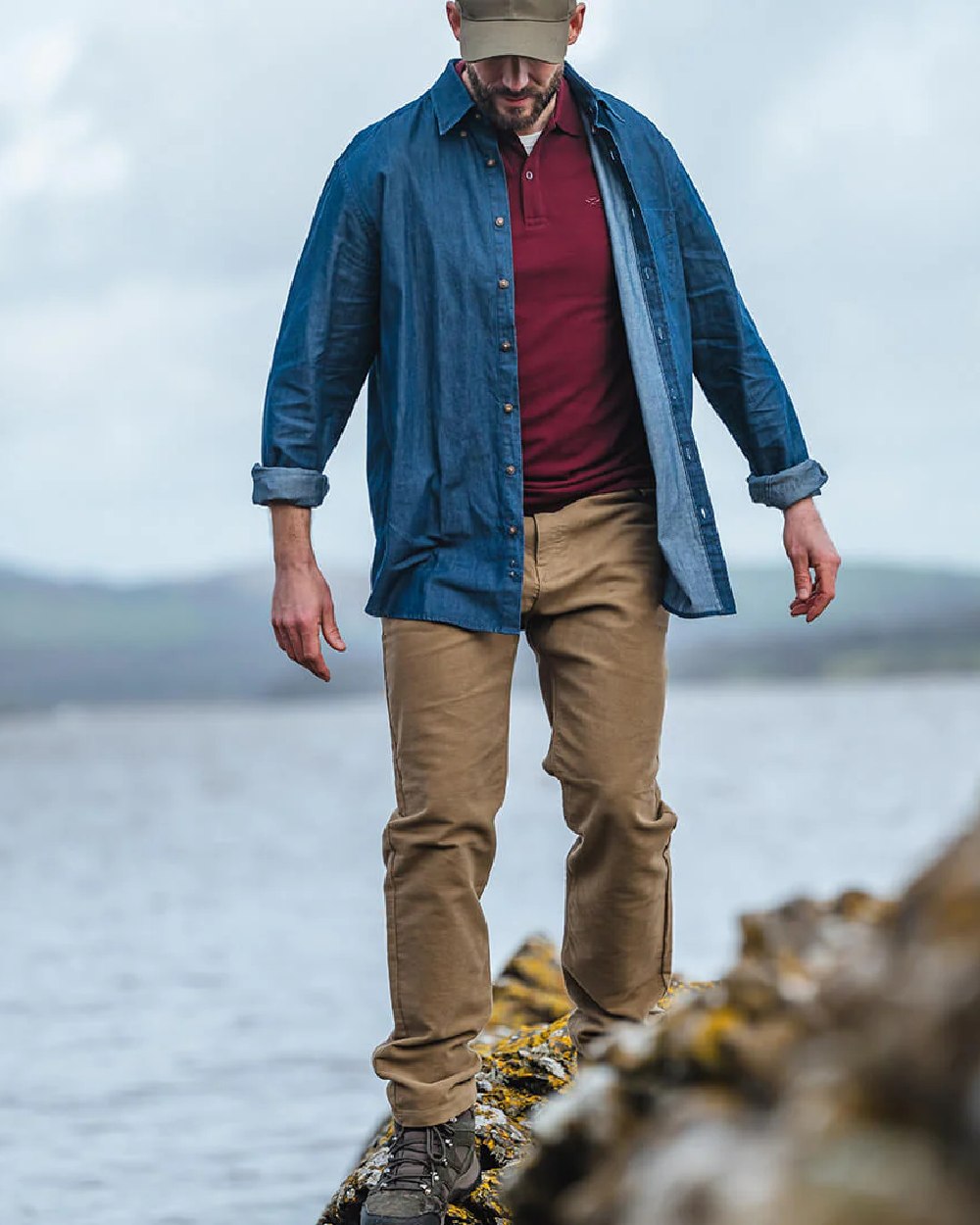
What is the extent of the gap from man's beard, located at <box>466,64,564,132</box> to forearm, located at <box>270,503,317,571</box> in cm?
92

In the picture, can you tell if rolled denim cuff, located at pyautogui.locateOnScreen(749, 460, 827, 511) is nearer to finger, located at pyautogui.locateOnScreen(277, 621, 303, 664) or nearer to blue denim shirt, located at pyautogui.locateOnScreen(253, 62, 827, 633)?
blue denim shirt, located at pyautogui.locateOnScreen(253, 62, 827, 633)

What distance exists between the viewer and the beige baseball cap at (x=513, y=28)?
12.5 ft

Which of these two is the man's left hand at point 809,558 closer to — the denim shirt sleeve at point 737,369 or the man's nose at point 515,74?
the denim shirt sleeve at point 737,369

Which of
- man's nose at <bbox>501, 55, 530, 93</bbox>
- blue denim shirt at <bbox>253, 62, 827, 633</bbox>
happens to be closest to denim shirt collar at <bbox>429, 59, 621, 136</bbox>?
blue denim shirt at <bbox>253, 62, 827, 633</bbox>

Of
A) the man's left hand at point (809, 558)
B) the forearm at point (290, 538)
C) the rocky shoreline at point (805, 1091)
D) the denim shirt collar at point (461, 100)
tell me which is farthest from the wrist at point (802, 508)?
the rocky shoreline at point (805, 1091)

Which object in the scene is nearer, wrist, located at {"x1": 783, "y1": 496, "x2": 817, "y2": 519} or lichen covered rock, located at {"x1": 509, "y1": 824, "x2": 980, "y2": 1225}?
lichen covered rock, located at {"x1": 509, "y1": 824, "x2": 980, "y2": 1225}

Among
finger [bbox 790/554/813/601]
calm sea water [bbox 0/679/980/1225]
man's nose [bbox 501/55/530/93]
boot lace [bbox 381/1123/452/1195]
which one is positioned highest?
man's nose [bbox 501/55/530/93]

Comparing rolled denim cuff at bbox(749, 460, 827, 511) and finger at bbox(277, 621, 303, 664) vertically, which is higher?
rolled denim cuff at bbox(749, 460, 827, 511)

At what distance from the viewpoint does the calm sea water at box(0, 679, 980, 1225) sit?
7.18 metres

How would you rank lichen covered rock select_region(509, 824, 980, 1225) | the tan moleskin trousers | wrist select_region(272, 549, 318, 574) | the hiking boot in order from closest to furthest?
lichen covered rock select_region(509, 824, 980, 1225) < the hiking boot < the tan moleskin trousers < wrist select_region(272, 549, 318, 574)

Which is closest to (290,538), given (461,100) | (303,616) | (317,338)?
(303,616)

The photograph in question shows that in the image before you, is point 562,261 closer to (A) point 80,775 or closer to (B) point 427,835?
(B) point 427,835

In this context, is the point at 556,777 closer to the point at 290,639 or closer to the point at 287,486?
the point at 290,639

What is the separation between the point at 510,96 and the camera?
155 inches
